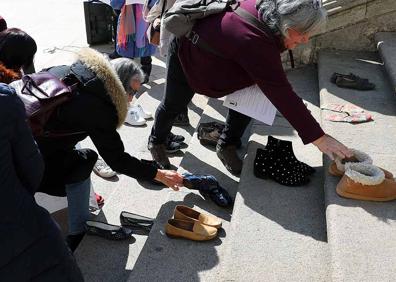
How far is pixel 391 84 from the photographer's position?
3.88 meters

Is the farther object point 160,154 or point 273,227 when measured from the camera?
point 160,154

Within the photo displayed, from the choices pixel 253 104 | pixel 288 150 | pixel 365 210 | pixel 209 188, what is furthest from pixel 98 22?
pixel 365 210

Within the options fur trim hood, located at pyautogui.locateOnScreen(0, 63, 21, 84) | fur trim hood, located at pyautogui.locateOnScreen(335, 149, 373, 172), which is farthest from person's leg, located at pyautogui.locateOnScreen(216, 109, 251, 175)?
fur trim hood, located at pyautogui.locateOnScreen(0, 63, 21, 84)

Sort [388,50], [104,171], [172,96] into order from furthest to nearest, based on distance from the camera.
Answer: [388,50] → [104,171] → [172,96]

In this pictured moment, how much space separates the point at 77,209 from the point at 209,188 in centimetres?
81

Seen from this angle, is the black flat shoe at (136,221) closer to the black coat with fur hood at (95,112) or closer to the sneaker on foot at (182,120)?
the black coat with fur hood at (95,112)

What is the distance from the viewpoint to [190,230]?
2.73m

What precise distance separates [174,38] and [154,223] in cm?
115

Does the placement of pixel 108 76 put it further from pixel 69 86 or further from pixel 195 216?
pixel 195 216

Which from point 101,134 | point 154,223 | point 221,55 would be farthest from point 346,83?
point 101,134

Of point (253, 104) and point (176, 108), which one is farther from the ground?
point (253, 104)

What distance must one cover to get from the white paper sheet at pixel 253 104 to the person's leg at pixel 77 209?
1018 millimetres

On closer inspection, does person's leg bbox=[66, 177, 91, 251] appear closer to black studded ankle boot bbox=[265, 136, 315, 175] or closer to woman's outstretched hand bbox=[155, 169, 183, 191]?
woman's outstretched hand bbox=[155, 169, 183, 191]

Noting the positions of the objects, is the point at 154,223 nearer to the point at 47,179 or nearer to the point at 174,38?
the point at 47,179
